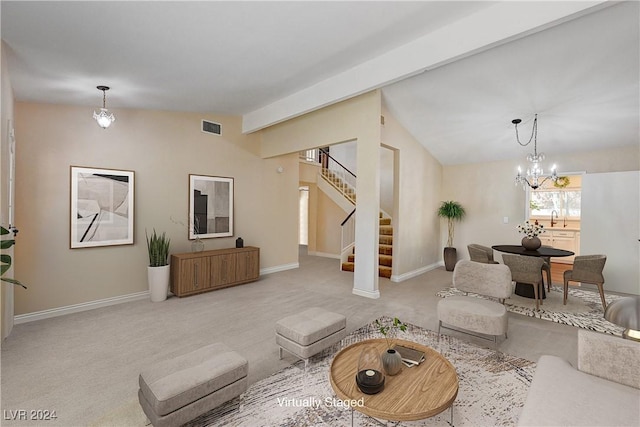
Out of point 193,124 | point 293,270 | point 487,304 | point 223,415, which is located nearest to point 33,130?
point 193,124

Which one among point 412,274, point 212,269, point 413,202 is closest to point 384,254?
point 412,274

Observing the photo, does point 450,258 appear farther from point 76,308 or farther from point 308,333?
point 76,308

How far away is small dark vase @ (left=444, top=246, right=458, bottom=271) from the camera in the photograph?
7.07 m

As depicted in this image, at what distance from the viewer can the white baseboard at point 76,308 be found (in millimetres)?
3807

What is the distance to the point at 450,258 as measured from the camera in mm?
7074

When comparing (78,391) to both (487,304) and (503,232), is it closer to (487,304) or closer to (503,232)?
(487,304)

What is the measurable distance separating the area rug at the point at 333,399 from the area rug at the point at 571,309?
1.64m

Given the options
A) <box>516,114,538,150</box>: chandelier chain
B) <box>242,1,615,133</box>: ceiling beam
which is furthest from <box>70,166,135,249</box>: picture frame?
<box>516,114,538,150</box>: chandelier chain

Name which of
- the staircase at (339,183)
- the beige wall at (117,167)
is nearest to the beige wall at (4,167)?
the beige wall at (117,167)

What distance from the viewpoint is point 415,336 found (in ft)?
11.2

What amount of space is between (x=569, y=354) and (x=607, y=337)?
145cm

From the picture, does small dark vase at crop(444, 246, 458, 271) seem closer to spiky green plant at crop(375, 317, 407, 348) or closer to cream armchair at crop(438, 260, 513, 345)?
cream armchair at crop(438, 260, 513, 345)

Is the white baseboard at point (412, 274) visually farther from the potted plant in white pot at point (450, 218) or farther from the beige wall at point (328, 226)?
the beige wall at point (328, 226)

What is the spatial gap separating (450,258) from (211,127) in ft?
20.1
